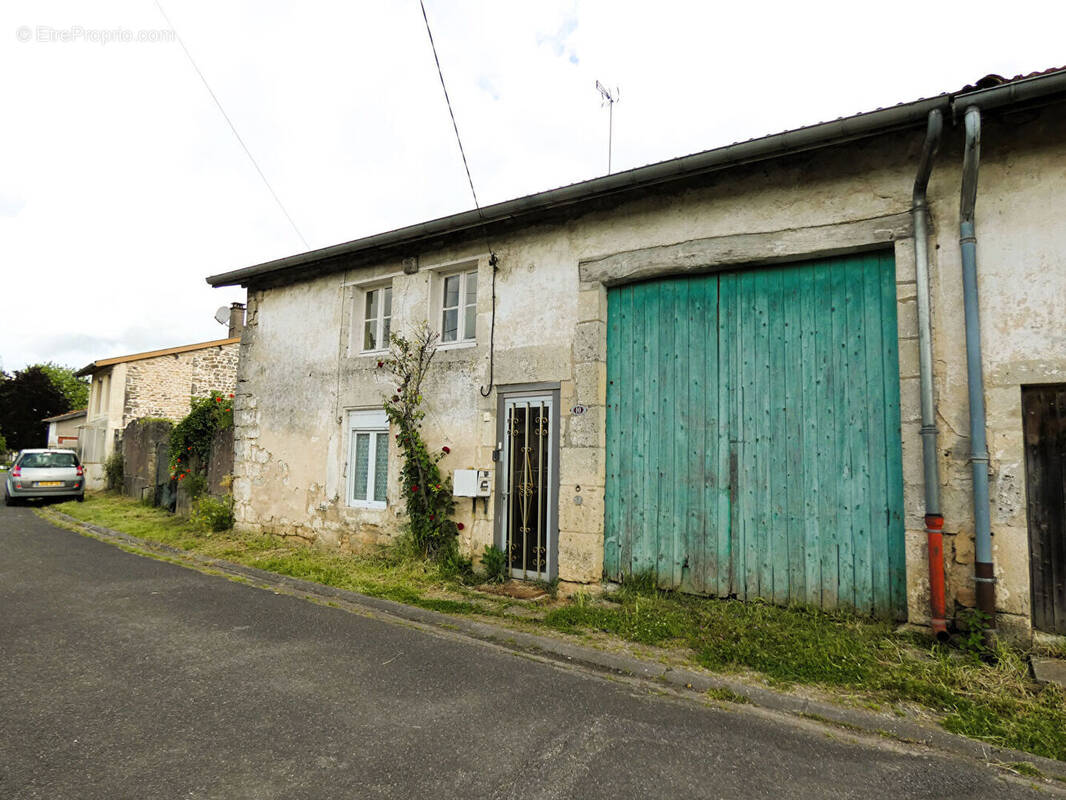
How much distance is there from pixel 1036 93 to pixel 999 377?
1866 mm

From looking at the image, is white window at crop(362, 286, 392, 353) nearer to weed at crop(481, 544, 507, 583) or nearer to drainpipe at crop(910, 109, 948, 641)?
weed at crop(481, 544, 507, 583)

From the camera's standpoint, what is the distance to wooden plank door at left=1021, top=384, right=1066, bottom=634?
4129mm

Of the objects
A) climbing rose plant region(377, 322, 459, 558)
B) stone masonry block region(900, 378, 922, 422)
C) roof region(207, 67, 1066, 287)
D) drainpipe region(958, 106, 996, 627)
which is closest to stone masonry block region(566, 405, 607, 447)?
climbing rose plant region(377, 322, 459, 558)

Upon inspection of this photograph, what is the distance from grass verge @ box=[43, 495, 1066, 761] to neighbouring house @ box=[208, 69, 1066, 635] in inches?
11.5

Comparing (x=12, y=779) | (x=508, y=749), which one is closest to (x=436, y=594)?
(x=508, y=749)

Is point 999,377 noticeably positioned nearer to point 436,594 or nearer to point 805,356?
point 805,356

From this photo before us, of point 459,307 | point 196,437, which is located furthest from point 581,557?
point 196,437

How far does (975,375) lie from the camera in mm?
4285

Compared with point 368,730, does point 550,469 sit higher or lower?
higher

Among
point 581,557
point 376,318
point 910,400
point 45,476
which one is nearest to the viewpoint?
point 910,400

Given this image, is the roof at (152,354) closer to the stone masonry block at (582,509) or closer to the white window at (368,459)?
the white window at (368,459)

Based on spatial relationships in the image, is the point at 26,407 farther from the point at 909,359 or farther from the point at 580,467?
the point at 909,359

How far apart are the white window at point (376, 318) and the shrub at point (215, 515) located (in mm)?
3597

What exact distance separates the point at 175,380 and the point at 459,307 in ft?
51.7
